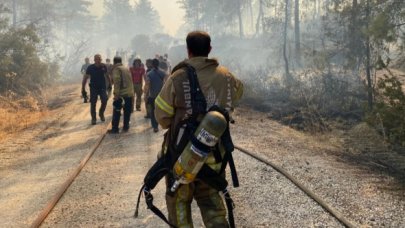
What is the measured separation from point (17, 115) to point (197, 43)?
12999 mm

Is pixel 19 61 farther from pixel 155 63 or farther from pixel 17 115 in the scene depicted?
pixel 155 63

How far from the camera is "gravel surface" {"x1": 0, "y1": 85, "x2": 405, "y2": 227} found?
5.34 meters

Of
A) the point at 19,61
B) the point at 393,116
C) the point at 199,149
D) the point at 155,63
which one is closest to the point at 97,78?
the point at 155,63

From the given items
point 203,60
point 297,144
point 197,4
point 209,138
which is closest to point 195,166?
point 209,138

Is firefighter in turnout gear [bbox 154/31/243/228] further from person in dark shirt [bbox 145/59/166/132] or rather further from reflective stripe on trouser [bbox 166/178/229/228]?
person in dark shirt [bbox 145/59/166/132]

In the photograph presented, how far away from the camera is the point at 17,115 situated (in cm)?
1448

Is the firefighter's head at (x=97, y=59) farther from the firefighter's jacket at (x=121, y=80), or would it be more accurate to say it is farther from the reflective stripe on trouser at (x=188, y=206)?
the reflective stripe on trouser at (x=188, y=206)

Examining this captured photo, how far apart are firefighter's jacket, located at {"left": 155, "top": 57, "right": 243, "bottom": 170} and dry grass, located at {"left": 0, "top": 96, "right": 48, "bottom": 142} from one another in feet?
31.1

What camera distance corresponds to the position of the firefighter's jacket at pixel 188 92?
3.13 meters

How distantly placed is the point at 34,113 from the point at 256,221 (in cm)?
1226

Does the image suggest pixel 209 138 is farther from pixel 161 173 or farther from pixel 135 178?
pixel 135 178

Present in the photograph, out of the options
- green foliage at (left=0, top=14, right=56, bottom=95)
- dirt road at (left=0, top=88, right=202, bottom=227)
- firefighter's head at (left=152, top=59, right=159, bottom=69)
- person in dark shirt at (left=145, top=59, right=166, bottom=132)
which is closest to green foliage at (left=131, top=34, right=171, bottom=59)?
green foliage at (left=0, top=14, right=56, bottom=95)

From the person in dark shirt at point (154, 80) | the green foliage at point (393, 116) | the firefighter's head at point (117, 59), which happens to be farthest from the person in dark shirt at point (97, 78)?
the green foliage at point (393, 116)

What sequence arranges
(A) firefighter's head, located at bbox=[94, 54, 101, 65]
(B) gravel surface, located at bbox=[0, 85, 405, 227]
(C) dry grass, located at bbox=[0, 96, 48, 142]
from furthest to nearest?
(C) dry grass, located at bbox=[0, 96, 48, 142] → (A) firefighter's head, located at bbox=[94, 54, 101, 65] → (B) gravel surface, located at bbox=[0, 85, 405, 227]
